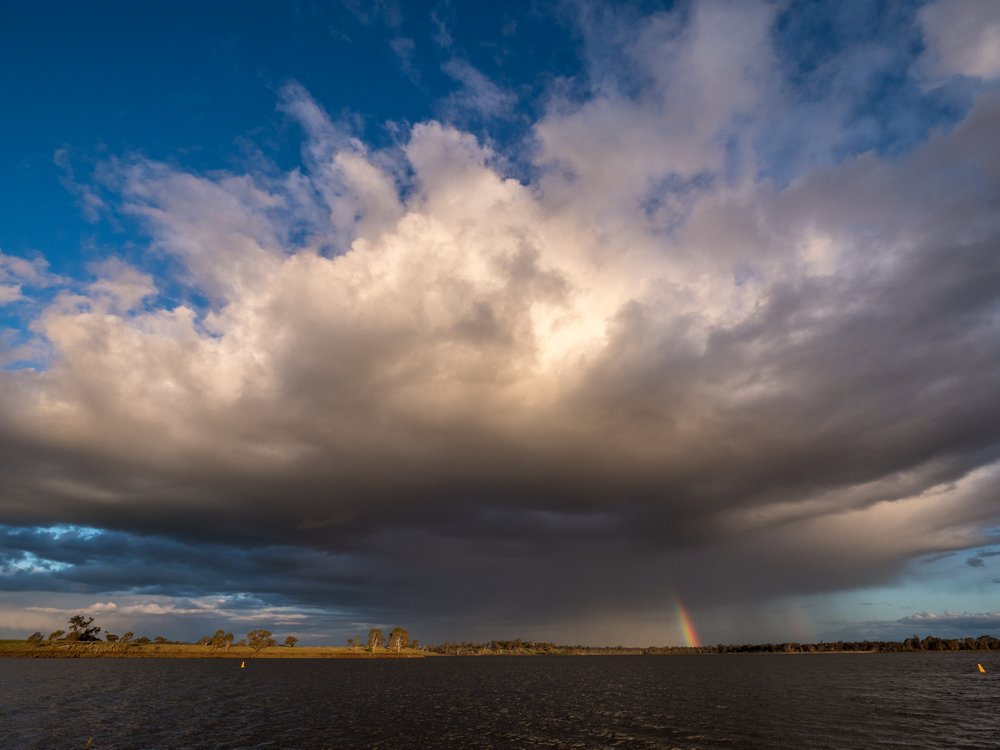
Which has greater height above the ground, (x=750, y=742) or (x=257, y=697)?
(x=257, y=697)

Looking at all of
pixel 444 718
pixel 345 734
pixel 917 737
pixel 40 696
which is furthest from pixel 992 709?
pixel 40 696

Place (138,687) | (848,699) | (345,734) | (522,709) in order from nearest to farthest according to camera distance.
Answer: (345,734) → (522,709) → (848,699) → (138,687)

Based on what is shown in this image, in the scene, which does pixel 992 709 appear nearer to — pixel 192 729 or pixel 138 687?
pixel 192 729

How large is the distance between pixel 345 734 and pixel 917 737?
66.1 meters

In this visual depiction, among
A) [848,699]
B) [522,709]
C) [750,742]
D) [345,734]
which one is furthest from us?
[848,699]

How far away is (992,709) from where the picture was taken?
87.0m

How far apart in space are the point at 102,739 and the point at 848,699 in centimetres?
11902

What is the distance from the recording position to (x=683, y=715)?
84.2m

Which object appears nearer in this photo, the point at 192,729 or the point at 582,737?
the point at 582,737

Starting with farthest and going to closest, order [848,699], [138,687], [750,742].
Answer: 1. [138,687]
2. [848,699]
3. [750,742]

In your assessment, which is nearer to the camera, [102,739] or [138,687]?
[102,739]

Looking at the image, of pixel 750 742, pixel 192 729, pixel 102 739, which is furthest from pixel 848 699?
pixel 102 739

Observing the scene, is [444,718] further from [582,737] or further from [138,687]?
[138,687]

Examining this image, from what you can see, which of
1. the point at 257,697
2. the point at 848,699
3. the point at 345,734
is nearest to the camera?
the point at 345,734
